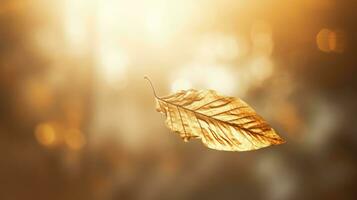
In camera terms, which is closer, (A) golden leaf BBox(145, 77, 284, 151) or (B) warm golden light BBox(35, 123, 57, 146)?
(A) golden leaf BBox(145, 77, 284, 151)

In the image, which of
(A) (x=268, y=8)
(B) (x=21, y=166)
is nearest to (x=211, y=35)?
(A) (x=268, y=8)

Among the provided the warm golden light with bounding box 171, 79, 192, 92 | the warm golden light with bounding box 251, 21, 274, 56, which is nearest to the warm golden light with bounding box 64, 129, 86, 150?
the warm golden light with bounding box 171, 79, 192, 92

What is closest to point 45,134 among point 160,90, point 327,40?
point 160,90

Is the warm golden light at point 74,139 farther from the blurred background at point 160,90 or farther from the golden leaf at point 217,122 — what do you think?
the golden leaf at point 217,122

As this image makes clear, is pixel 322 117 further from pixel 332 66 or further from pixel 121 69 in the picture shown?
pixel 121 69

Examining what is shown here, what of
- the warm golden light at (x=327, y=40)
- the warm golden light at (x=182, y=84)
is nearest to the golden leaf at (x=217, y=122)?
the warm golden light at (x=182, y=84)

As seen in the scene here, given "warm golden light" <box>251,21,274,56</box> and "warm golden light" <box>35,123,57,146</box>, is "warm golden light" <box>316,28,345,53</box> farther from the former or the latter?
"warm golden light" <box>35,123,57,146</box>
